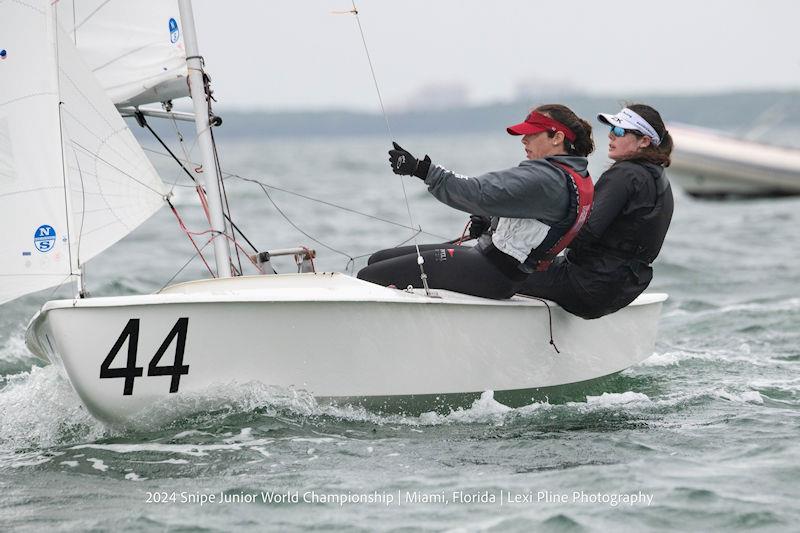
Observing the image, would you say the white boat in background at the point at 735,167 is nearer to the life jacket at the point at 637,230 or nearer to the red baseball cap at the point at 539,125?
the life jacket at the point at 637,230

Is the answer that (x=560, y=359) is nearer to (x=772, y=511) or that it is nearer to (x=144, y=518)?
(x=772, y=511)

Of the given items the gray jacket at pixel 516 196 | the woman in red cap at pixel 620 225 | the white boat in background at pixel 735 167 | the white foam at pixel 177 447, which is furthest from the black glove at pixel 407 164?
the white boat in background at pixel 735 167

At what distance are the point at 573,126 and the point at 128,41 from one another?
2042 millimetres

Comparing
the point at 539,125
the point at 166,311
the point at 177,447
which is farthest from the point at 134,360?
the point at 539,125

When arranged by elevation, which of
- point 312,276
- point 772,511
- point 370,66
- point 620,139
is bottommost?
point 772,511

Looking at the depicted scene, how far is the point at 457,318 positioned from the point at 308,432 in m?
0.74

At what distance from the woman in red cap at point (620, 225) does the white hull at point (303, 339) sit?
0.13 meters

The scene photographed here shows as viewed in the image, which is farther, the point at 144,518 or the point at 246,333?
the point at 246,333

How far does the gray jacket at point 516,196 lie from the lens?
4277 mm

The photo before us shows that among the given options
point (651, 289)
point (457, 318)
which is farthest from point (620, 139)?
point (651, 289)

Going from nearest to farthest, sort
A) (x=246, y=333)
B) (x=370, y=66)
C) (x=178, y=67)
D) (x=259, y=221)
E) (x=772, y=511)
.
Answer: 1. (x=772, y=511)
2. (x=246, y=333)
3. (x=370, y=66)
4. (x=178, y=67)
5. (x=259, y=221)

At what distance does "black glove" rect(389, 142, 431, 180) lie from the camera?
4.17 m

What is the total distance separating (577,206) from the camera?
4.51m

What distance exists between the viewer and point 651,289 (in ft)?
31.5
